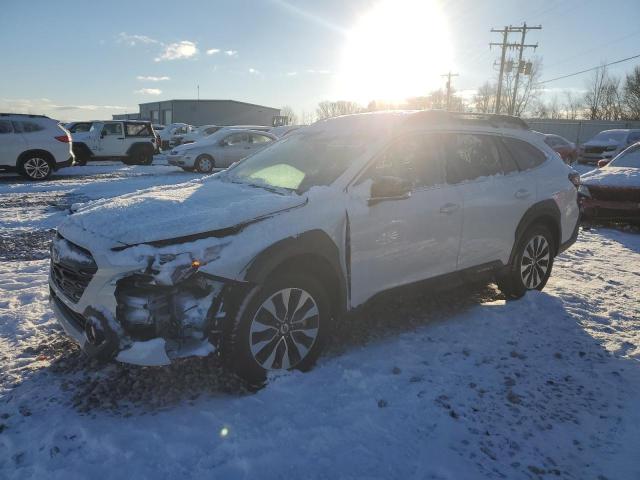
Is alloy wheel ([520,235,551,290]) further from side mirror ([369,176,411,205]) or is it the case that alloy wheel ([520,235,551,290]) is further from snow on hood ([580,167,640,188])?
snow on hood ([580,167,640,188])

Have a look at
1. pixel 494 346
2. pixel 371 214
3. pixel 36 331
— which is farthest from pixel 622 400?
pixel 36 331

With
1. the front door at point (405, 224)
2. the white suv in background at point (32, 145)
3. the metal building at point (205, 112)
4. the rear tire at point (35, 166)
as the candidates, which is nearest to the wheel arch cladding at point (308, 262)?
the front door at point (405, 224)

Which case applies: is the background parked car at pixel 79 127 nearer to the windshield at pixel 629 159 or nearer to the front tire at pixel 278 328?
A: the windshield at pixel 629 159

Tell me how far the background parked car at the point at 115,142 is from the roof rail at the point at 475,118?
1752 centimetres

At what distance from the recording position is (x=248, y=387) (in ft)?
10.3

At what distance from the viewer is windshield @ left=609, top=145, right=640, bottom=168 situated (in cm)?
989

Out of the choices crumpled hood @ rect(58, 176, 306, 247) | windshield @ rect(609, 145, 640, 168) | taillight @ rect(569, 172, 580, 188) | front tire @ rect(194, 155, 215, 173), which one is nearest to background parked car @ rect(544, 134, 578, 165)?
windshield @ rect(609, 145, 640, 168)

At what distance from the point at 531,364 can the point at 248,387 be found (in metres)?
2.13

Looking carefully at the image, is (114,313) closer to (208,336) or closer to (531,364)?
(208,336)

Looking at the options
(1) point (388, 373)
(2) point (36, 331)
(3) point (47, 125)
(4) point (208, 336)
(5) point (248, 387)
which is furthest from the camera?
(3) point (47, 125)

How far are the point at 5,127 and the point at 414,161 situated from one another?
43.9 feet

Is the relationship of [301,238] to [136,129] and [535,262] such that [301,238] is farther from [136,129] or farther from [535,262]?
[136,129]

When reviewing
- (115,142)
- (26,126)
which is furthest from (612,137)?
(26,126)

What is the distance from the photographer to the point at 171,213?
3.11 meters
